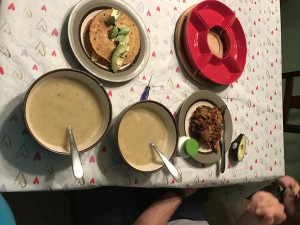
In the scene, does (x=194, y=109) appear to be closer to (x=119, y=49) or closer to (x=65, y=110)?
(x=119, y=49)

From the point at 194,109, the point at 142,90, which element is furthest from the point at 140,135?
the point at 194,109

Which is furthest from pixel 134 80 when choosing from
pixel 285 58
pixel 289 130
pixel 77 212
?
pixel 285 58

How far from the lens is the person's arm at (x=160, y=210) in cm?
94

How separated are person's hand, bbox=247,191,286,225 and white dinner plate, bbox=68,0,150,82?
588 millimetres

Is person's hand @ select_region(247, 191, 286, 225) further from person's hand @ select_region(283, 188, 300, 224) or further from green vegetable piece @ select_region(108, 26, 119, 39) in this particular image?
green vegetable piece @ select_region(108, 26, 119, 39)

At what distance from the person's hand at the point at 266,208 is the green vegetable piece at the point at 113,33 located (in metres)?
0.70

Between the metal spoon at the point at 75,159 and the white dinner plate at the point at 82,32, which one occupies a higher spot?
the white dinner plate at the point at 82,32

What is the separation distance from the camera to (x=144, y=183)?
0.87 metres

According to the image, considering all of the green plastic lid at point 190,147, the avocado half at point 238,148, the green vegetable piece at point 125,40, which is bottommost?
the avocado half at point 238,148

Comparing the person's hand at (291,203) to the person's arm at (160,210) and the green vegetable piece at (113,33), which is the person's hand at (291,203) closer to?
the person's arm at (160,210)

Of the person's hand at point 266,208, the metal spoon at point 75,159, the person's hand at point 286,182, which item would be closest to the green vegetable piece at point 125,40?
the metal spoon at point 75,159

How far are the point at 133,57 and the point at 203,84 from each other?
289 mm

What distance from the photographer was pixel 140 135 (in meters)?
0.83

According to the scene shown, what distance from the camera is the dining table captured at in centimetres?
69
